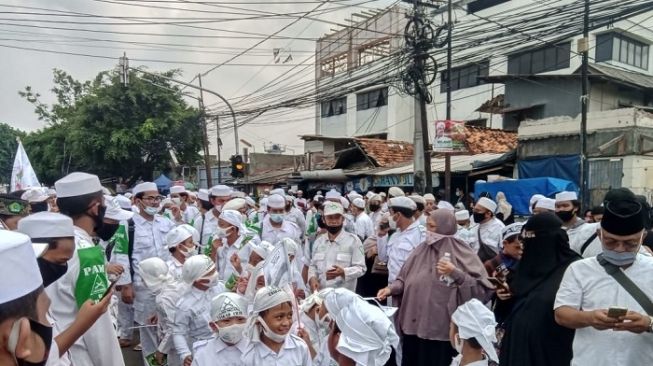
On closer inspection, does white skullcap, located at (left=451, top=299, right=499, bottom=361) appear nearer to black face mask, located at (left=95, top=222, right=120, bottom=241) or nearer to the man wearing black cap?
the man wearing black cap

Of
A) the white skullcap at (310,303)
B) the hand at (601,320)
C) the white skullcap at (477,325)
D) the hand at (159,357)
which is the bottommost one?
the hand at (159,357)

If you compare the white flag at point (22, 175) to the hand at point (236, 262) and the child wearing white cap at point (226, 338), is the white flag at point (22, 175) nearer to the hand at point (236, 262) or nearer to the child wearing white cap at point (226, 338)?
the hand at point (236, 262)

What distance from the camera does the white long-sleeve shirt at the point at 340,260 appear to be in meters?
5.05

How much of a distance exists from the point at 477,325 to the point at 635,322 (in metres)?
0.80

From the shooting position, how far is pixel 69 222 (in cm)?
232

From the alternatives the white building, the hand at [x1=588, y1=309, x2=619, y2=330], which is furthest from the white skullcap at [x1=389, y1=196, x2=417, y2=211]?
the white building

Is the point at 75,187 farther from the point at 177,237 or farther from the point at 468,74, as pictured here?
the point at 468,74

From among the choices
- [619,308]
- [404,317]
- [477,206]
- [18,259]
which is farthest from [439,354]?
[18,259]

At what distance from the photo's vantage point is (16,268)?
130 centimetres

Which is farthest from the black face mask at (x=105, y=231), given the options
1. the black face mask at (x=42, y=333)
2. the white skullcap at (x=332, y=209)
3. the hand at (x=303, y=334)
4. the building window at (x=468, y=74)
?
the building window at (x=468, y=74)

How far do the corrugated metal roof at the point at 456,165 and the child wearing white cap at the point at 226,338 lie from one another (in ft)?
51.2

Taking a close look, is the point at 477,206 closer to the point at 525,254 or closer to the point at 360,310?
the point at 525,254

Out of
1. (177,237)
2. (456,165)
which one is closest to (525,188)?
(456,165)

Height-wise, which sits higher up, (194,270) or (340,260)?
(194,270)
